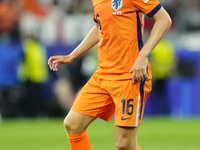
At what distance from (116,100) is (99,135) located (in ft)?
15.6

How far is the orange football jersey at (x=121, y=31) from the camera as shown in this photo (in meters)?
4.36

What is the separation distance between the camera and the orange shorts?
4383 mm

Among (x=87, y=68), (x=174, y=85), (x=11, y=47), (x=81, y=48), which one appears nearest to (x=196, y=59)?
(x=174, y=85)

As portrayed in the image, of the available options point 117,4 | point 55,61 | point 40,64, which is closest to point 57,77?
point 40,64

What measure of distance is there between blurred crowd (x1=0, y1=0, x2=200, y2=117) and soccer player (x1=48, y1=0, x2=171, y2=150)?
6.45m

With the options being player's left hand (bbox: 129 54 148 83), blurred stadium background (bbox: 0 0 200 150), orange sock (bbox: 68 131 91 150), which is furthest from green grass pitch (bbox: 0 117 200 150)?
player's left hand (bbox: 129 54 148 83)

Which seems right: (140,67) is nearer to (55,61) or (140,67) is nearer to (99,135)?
(55,61)

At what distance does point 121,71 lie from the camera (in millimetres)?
4465

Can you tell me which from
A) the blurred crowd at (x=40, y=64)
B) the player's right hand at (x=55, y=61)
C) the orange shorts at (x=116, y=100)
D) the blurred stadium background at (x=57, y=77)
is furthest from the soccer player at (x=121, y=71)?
the blurred crowd at (x=40, y=64)

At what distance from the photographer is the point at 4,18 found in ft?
39.5

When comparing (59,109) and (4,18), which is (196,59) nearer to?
(59,109)

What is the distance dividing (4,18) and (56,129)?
3793 mm

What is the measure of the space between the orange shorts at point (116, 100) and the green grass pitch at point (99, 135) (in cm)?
307

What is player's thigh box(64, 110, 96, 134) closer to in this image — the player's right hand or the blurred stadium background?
the player's right hand
